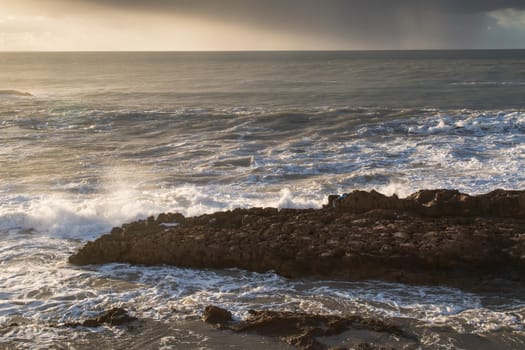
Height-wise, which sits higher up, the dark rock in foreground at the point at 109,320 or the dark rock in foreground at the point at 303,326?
the dark rock in foreground at the point at 303,326

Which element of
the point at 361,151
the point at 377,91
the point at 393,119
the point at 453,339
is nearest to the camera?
the point at 453,339

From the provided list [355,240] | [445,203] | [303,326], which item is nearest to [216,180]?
[445,203]

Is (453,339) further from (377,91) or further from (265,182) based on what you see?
(377,91)

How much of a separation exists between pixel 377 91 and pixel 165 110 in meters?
16.6

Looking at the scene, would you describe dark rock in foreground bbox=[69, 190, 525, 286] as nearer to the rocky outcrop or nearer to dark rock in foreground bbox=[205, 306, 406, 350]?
the rocky outcrop

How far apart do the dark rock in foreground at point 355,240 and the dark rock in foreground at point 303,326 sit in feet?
4.78

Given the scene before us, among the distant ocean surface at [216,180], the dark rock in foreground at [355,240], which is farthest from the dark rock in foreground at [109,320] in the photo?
the dark rock in foreground at [355,240]

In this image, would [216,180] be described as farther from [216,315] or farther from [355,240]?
[216,315]

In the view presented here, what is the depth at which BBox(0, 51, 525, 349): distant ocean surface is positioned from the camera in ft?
24.1

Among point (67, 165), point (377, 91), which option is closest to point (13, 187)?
point (67, 165)

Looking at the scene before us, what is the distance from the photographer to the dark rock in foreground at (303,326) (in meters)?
6.75

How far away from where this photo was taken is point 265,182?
15.5 m

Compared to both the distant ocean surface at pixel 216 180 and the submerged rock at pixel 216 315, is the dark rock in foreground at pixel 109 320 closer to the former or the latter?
the distant ocean surface at pixel 216 180

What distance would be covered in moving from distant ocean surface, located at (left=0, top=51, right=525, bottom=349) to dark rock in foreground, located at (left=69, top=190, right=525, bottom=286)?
1.08ft
